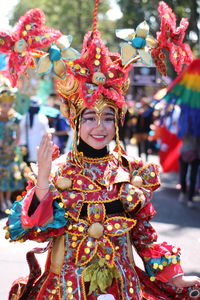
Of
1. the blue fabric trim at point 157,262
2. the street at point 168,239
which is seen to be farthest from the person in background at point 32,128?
the blue fabric trim at point 157,262

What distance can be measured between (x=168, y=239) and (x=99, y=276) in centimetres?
348

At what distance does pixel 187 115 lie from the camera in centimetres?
818

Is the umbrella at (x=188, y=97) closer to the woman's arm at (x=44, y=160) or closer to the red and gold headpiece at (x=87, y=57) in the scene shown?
the red and gold headpiece at (x=87, y=57)

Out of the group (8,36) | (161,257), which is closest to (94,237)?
(161,257)

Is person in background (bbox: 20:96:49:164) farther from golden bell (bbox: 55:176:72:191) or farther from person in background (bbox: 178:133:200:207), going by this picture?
golden bell (bbox: 55:176:72:191)

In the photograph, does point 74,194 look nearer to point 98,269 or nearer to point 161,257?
point 98,269

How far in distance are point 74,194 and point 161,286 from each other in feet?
2.71

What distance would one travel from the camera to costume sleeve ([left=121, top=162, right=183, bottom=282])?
3160 millimetres

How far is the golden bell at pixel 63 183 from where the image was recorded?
2.98 metres

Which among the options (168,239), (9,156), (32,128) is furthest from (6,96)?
(168,239)

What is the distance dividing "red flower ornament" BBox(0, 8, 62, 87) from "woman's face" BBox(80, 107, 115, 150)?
447 mm

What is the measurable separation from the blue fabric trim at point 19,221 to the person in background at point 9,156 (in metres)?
4.40

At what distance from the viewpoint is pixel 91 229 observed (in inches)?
116

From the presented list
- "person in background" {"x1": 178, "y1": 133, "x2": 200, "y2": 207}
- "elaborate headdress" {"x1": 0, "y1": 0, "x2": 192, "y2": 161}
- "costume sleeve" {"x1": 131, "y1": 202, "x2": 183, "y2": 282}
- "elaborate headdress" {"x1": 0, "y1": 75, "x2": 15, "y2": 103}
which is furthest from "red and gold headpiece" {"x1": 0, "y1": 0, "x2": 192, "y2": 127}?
"person in background" {"x1": 178, "y1": 133, "x2": 200, "y2": 207}
